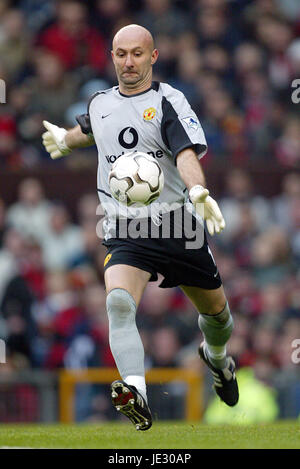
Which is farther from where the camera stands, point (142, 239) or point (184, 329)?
point (184, 329)

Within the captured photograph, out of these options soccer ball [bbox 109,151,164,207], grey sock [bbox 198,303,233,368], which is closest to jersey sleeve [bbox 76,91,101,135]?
soccer ball [bbox 109,151,164,207]

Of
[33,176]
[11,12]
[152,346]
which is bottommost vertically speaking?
[152,346]

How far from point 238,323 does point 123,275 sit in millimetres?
5404

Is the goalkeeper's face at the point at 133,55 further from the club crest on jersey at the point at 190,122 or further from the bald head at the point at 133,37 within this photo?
the club crest on jersey at the point at 190,122

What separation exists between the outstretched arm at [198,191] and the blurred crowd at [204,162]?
16.3 ft

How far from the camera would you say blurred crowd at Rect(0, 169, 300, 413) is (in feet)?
39.3

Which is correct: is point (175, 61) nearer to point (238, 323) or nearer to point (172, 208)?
point (238, 323)

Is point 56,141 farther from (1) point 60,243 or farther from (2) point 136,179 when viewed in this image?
(1) point 60,243

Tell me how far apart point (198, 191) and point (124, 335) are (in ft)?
3.28

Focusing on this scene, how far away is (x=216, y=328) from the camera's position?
8.09 metres

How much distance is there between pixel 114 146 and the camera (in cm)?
723

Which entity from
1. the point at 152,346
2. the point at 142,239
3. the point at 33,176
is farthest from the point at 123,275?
the point at 33,176

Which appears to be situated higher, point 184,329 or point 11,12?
point 11,12

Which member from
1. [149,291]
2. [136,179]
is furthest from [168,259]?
[149,291]
